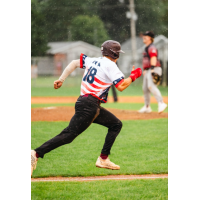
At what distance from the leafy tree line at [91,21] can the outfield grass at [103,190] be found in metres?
26.3

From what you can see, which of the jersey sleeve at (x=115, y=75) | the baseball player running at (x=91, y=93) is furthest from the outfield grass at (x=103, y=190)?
the jersey sleeve at (x=115, y=75)

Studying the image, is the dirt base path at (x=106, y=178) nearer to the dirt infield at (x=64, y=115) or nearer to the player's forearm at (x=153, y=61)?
the player's forearm at (x=153, y=61)

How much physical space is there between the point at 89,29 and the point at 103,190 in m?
32.0

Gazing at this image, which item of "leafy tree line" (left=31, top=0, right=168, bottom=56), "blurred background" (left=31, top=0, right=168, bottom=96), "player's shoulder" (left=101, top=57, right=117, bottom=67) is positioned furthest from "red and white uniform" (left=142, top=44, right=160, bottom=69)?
"leafy tree line" (left=31, top=0, right=168, bottom=56)

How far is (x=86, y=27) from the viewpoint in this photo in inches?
1351

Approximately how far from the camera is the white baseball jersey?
11.1 feet

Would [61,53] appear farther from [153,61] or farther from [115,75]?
[115,75]

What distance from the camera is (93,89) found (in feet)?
11.5

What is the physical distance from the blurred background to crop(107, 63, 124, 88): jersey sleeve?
2219 cm

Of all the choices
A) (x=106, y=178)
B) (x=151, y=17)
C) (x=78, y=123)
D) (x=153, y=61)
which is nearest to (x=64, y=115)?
(x=153, y=61)

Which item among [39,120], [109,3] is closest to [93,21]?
[109,3]

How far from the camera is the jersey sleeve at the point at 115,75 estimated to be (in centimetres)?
330

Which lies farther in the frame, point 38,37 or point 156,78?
point 38,37
